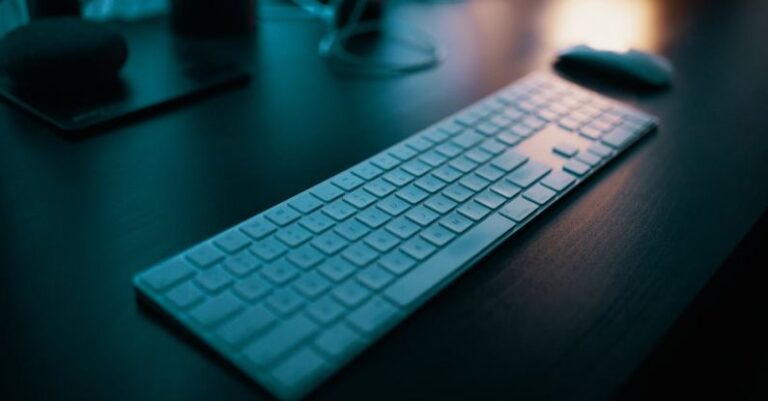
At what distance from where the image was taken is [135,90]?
2.25 ft

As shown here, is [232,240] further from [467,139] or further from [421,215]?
[467,139]

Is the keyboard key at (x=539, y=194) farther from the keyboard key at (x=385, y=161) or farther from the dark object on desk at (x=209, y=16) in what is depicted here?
the dark object on desk at (x=209, y=16)

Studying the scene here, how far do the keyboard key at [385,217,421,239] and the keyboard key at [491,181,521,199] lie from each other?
0.09 m

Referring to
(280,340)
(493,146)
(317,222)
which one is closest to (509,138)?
(493,146)

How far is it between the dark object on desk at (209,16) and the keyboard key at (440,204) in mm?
462

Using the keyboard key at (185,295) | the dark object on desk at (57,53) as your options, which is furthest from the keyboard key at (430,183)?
the dark object on desk at (57,53)

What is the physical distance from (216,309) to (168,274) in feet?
0.16

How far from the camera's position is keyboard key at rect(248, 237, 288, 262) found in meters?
0.45

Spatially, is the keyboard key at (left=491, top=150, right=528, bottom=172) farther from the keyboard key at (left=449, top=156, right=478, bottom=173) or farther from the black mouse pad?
the black mouse pad

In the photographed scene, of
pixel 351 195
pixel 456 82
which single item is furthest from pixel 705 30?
pixel 351 195

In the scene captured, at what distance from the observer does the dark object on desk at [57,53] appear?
0.63 meters

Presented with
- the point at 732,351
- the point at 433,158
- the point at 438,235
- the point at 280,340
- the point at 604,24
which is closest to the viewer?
the point at 280,340

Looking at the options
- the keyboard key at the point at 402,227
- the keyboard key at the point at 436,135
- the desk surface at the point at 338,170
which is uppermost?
the keyboard key at the point at 436,135

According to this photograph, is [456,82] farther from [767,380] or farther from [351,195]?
[767,380]
